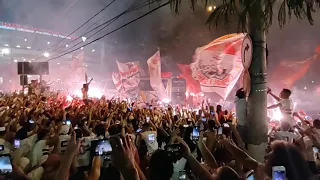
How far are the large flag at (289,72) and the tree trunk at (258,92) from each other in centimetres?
1441

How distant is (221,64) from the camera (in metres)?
9.66

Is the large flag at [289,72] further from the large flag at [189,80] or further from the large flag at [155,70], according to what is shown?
the large flag at [155,70]

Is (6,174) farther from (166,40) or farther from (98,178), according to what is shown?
(166,40)

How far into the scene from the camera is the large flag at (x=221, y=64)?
931cm

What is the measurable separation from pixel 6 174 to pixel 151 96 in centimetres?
1999

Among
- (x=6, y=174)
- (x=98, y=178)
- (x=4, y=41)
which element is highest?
(x=4, y=41)

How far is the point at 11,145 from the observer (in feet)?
15.6

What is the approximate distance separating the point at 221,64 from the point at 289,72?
11.1 m

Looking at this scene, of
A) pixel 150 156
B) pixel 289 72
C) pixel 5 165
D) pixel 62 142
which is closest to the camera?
pixel 5 165

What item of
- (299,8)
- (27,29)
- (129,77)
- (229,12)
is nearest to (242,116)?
(229,12)

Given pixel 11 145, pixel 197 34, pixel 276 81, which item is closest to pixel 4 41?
pixel 197 34

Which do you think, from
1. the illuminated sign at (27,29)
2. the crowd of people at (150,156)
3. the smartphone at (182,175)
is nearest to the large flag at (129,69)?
the crowd of people at (150,156)

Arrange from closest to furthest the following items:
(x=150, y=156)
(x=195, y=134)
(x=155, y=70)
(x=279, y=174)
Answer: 1. (x=279, y=174)
2. (x=150, y=156)
3. (x=195, y=134)
4. (x=155, y=70)

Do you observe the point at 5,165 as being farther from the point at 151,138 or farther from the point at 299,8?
the point at 299,8
